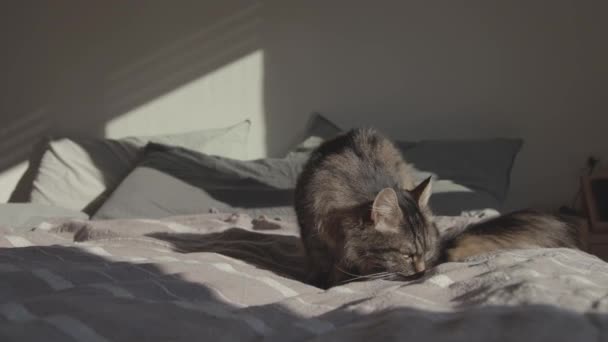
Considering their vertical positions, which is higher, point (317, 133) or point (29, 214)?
point (317, 133)

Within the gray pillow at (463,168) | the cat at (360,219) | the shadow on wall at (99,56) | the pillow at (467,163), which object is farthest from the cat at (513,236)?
the shadow on wall at (99,56)

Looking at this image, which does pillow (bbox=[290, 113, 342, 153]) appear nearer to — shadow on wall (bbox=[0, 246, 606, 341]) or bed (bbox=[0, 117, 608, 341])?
bed (bbox=[0, 117, 608, 341])

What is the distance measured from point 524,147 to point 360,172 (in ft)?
5.71

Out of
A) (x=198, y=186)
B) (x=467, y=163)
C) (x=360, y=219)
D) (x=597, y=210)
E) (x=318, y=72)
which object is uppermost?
(x=318, y=72)

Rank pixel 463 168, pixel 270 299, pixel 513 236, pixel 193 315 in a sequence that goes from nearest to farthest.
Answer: pixel 193 315 → pixel 270 299 → pixel 513 236 → pixel 463 168

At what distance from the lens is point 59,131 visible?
3520 millimetres

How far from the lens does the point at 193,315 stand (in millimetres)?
1233

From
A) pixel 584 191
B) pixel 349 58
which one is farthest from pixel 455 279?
pixel 349 58

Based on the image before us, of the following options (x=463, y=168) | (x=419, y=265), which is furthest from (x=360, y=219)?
(x=463, y=168)

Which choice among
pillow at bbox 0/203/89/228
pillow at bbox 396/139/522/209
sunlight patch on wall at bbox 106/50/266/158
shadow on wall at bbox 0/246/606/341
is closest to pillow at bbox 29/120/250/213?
sunlight patch on wall at bbox 106/50/266/158

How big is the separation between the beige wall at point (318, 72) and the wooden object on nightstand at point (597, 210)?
0.73 feet

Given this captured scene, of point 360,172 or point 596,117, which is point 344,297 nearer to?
point 360,172

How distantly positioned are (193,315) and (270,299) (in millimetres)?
284

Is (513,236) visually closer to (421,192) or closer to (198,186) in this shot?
(421,192)
